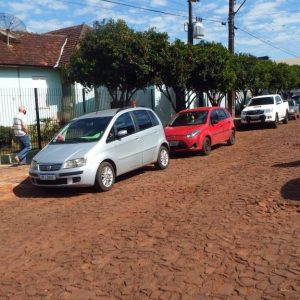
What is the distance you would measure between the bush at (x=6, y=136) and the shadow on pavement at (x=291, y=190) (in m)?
11.9

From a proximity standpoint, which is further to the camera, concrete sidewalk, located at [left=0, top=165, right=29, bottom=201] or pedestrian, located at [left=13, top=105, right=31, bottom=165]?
pedestrian, located at [left=13, top=105, right=31, bottom=165]

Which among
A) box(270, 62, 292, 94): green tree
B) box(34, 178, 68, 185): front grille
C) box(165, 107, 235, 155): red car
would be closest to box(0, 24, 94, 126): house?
box(165, 107, 235, 155): red car

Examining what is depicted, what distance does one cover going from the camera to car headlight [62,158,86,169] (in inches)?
363

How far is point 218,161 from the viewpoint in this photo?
1294cm

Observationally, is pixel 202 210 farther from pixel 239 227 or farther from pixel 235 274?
pixel 235 274

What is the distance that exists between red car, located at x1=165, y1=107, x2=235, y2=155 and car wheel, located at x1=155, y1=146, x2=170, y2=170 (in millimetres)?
2090

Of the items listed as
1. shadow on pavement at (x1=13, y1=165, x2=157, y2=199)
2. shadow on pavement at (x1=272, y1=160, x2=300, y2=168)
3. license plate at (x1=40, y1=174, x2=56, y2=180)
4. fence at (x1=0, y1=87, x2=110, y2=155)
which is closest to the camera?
license plate at (x1=40, y1=174, x2=56, y2=180)

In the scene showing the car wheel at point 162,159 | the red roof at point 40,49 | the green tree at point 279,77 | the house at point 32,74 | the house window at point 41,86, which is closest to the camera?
the car wheel at point 162,159

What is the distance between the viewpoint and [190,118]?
1542 centimetres

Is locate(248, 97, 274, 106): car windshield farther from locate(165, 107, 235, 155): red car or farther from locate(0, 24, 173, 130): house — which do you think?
locate(165, 107, 235, 155): red car

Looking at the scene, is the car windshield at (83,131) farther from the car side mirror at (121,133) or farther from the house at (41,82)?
the house at (41,82)

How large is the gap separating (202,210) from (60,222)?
219 centimetres

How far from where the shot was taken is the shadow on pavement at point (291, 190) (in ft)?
25.8

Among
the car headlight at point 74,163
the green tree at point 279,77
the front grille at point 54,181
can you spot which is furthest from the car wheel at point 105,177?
the green tree at point 279,77
